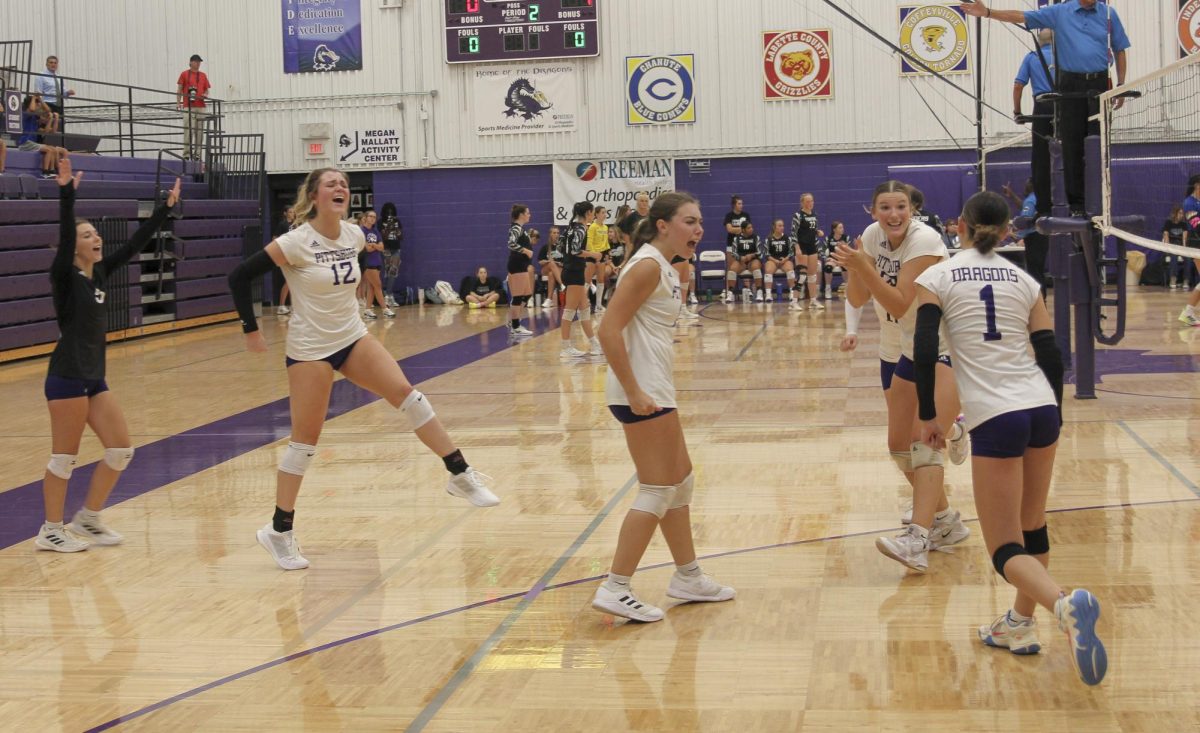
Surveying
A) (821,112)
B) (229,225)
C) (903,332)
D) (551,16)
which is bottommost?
(903,332)

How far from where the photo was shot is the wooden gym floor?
4.43 m

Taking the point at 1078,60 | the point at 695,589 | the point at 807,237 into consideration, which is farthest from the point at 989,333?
the point at 807,237

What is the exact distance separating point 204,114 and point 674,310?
21419 mm

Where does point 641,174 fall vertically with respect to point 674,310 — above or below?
above

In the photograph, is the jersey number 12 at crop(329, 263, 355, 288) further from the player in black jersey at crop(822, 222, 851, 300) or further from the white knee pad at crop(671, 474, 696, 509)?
the player in black jersey at crop(822, 222, 851, 300)

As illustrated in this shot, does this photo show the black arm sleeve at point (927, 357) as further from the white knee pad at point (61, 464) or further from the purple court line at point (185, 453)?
the purple court line at point (185, 453)

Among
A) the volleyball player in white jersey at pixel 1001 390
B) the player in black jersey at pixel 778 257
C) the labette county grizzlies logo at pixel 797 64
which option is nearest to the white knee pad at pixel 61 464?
the volleyball player in white jersey at pixel 1001 390

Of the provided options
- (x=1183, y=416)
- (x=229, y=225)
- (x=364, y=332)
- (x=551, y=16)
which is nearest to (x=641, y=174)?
(x=551, y=16)

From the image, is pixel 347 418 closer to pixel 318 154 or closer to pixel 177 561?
pixel 177 561

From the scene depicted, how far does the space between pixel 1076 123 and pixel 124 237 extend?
14444mm

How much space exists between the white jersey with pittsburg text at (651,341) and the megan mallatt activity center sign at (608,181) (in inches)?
792

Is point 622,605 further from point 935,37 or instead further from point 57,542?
point 935,37

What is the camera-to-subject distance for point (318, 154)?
86.0 ft

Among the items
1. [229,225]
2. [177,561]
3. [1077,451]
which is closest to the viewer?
[177,561]
